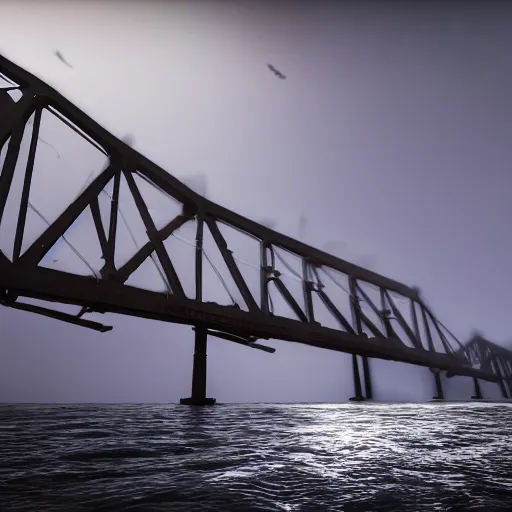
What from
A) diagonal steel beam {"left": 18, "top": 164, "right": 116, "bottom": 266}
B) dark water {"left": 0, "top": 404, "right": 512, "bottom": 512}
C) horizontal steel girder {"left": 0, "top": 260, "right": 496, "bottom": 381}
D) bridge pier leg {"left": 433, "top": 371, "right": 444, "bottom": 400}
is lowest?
dark water {"left": 0, "top": 404, "right": 512, "bottom": 512}

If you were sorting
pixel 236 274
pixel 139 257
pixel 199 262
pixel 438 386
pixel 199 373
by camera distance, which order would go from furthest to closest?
pixel 438 386 < pixel 236 274 < pixel 199 262 < pixel 199 373 < pixel 139 257

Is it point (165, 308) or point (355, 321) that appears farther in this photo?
point (355, 321)

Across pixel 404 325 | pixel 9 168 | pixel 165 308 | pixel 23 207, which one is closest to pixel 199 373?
pixel 165 308

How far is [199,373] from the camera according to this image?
53.5ft

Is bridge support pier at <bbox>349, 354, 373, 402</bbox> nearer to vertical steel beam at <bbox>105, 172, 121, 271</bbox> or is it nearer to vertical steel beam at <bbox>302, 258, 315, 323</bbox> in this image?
vertical steel beam at <bbox>302, 258, 315, 323</bbox>

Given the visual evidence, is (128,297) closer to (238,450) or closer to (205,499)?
(238,450)

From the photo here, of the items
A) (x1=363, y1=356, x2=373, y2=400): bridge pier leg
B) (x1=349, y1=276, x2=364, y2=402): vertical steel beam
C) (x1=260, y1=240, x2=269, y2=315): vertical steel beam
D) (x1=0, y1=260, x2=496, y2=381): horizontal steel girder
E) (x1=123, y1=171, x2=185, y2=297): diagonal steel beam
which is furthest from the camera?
(x1=363, y1=356, x2=373, y2=400): bridge pier leg

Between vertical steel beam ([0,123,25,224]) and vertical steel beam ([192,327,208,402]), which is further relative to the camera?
vertical steel beam ([192,327,208,402])

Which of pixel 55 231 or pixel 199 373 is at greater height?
pixel 55 231

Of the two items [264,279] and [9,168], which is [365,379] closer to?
[264,279]

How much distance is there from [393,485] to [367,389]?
34076 millimetres

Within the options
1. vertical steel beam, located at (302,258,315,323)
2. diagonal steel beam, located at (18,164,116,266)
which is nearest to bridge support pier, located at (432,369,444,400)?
vertical steel beam, located at (302,258,315,323)

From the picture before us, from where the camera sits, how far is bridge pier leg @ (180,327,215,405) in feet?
52.3

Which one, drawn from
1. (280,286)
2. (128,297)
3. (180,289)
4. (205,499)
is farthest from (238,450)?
(280,286)
